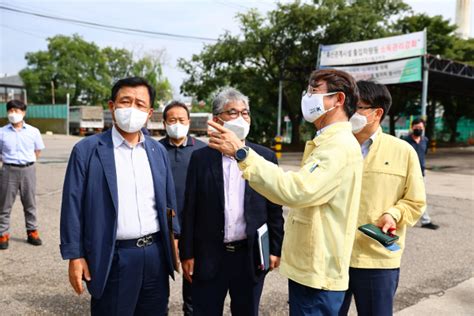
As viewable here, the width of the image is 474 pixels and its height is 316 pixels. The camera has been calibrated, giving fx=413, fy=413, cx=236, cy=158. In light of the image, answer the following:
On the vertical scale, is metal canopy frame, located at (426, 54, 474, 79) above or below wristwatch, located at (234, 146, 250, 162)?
above

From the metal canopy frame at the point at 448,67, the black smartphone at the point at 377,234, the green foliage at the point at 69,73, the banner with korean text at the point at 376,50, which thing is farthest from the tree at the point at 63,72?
the black smartphone at the point at 377,234

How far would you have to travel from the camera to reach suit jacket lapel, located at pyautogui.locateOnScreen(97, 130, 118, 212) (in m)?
2.19

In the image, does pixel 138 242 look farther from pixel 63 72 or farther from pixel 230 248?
pixel 63 72

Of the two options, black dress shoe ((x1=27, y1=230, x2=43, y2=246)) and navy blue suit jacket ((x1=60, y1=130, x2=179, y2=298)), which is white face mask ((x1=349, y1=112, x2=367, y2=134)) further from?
black dress shoe ((x1=27, y1=230, x2=43, y2=246))

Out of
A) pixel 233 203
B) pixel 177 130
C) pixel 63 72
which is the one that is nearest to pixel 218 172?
pixel 233 203

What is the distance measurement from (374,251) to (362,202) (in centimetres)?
27

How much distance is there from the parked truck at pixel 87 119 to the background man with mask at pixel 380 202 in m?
35.9

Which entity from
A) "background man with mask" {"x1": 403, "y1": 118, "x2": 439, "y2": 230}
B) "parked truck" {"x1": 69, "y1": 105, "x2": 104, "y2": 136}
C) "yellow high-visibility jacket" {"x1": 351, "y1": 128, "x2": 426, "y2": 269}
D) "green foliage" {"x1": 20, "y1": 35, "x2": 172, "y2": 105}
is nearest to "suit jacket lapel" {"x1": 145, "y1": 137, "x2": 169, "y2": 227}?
"yellow high-visibility jacket" {"x1": 351, "y1": 128, "x2": 426, "y2": 269}

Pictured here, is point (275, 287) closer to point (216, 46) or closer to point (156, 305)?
point (156, 305)

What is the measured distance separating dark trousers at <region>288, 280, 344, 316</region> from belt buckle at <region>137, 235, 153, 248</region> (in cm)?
90

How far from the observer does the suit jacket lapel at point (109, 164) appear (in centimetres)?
219

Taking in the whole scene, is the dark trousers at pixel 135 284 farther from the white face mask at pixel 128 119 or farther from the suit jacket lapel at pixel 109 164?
the white face mask at pixel 128 119

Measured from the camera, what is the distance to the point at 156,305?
2.38 meters

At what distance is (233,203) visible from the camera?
8.04 ft
